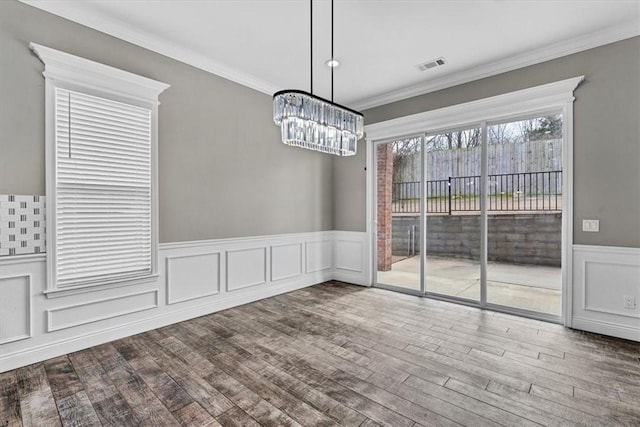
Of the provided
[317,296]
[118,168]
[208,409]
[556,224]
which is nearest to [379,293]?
[317,296]

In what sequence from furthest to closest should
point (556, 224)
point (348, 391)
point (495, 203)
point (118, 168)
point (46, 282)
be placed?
point (495, 203) → point (556, 224) → point (118, 168) → point (46, 282) → point (348, 391)

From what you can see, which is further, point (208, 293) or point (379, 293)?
point (379, 293)

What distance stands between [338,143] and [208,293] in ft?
8.24

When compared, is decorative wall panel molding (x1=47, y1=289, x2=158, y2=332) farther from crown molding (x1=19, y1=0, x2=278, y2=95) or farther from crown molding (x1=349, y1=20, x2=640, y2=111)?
crown molding (x1=349, y1=20, x2=640, y2=111)

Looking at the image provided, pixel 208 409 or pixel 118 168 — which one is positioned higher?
pixel 118 168

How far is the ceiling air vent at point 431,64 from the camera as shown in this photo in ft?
12.7

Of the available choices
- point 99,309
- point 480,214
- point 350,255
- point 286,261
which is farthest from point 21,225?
point 480,214

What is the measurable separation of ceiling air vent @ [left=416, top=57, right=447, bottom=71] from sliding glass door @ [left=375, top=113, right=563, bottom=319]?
944mm

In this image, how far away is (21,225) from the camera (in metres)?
2.64

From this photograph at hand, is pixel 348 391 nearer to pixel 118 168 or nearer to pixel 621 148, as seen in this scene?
pixel 118 168

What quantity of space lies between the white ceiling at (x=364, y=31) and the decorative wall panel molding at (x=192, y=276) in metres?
2.35

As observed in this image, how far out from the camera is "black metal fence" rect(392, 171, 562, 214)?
3.74 metres

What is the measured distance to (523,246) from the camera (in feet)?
12.9

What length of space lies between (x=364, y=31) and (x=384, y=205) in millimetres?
2702
